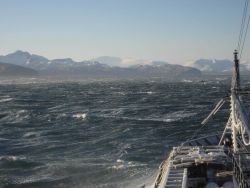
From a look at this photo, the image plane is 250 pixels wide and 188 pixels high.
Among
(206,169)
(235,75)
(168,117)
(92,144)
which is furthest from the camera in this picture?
(168,117)

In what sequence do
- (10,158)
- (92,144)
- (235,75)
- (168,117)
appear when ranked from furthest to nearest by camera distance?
(168,117), (92,144), (10,158), (235,75)

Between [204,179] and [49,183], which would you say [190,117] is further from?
[204,179]

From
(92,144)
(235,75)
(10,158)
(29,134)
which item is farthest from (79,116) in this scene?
(235,75)

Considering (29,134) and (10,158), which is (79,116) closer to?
(29,134)

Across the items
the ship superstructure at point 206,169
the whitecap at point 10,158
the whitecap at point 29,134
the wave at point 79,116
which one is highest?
the ship superstructure at point 206,169

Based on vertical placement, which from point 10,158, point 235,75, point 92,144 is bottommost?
point 10,158

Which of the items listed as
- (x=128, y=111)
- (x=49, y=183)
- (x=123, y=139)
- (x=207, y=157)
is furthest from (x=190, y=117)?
(x=207, y=157)

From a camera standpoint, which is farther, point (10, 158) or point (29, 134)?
point (29, 134)

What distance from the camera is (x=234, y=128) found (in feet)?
128

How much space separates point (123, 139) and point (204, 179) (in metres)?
35.9

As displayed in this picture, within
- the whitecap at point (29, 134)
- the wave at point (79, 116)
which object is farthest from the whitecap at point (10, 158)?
the wave at point (79, 116)

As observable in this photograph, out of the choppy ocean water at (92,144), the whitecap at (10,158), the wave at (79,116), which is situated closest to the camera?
the choppy ocean water at (92,144)

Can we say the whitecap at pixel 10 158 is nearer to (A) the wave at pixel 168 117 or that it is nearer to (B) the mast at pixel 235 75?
(B) the mast at pixel 235 75

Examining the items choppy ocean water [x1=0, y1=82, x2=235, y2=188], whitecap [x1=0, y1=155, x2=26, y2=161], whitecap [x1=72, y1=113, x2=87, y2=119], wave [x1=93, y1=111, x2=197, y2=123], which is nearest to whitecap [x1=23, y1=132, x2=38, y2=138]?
choppy ocean water [x1=0, y1=82, x2=235, y2=188]
